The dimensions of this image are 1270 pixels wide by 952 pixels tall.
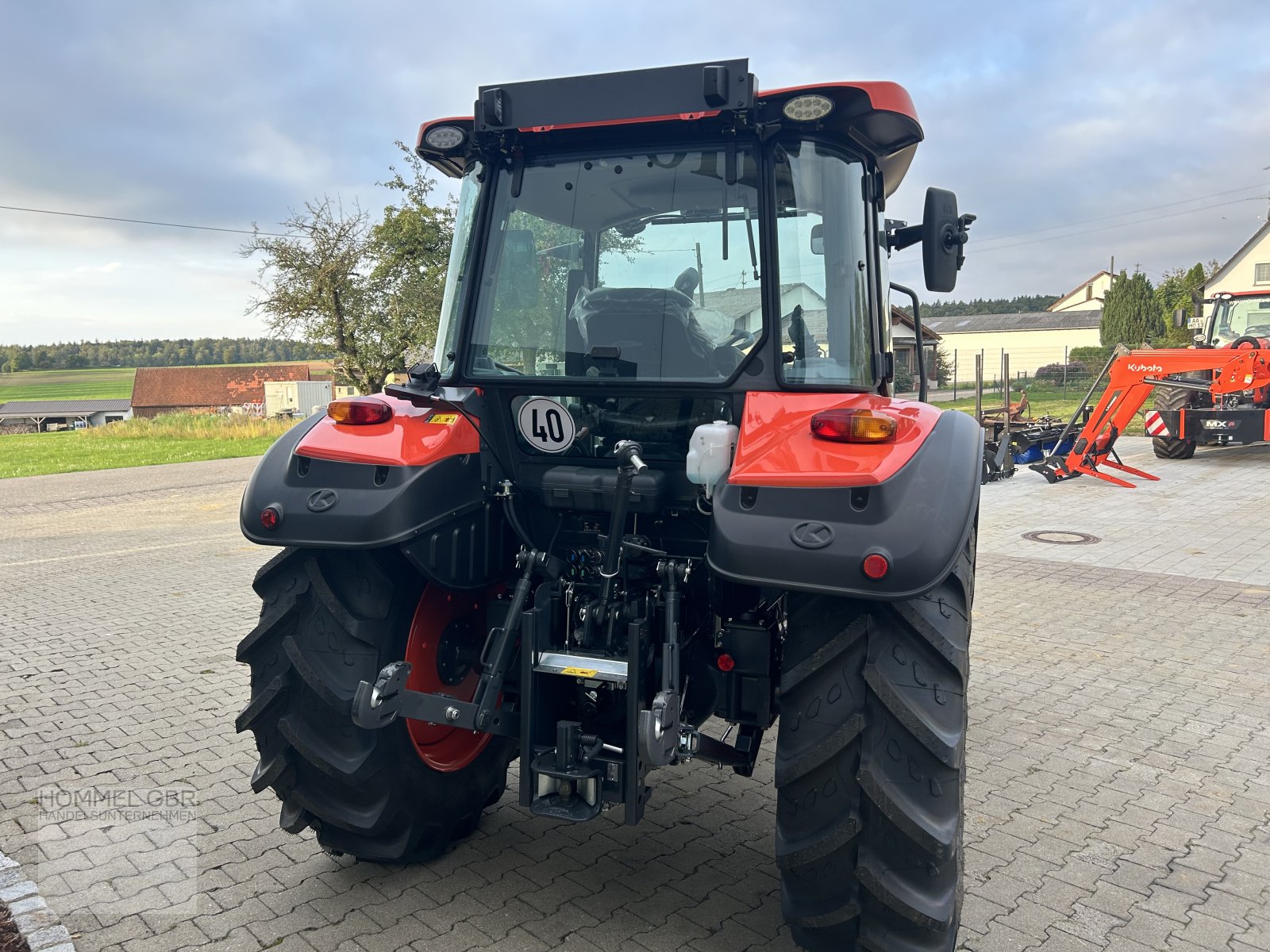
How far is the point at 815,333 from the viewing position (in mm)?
3000

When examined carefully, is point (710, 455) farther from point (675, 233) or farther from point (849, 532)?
point (675, 233)

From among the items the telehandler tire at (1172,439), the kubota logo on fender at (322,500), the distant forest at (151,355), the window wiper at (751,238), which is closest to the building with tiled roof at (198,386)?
the distant forest at (151,355)

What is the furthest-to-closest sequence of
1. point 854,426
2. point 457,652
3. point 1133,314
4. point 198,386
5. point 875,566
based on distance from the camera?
point 198,386, point 1133,314, point 457,652, point 854,426, point 875,566

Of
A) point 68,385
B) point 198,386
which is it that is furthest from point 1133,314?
point 68,385

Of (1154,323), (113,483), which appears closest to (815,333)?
(113,483)

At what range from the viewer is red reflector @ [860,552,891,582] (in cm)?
235

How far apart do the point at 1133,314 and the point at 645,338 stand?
50.2 meters

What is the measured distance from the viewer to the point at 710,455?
275 cm

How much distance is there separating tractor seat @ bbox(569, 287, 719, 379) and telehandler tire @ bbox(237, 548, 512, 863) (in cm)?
94

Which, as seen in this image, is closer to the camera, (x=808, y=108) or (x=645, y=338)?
(x=808, y=108)

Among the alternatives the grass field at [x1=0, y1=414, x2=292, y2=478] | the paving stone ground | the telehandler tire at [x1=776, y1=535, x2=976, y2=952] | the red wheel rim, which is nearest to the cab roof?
the telehandler tire at [x1=776, y1=535, x2=976, y2=952]

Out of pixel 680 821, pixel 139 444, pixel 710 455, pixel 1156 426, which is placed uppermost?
pixel 710 455

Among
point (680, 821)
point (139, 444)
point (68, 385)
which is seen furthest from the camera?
point (68, 385)

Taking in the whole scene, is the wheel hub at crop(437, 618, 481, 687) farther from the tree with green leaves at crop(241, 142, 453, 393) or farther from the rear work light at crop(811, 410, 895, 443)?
the tree with green leaves at crop(241, 142, 453, 393)
